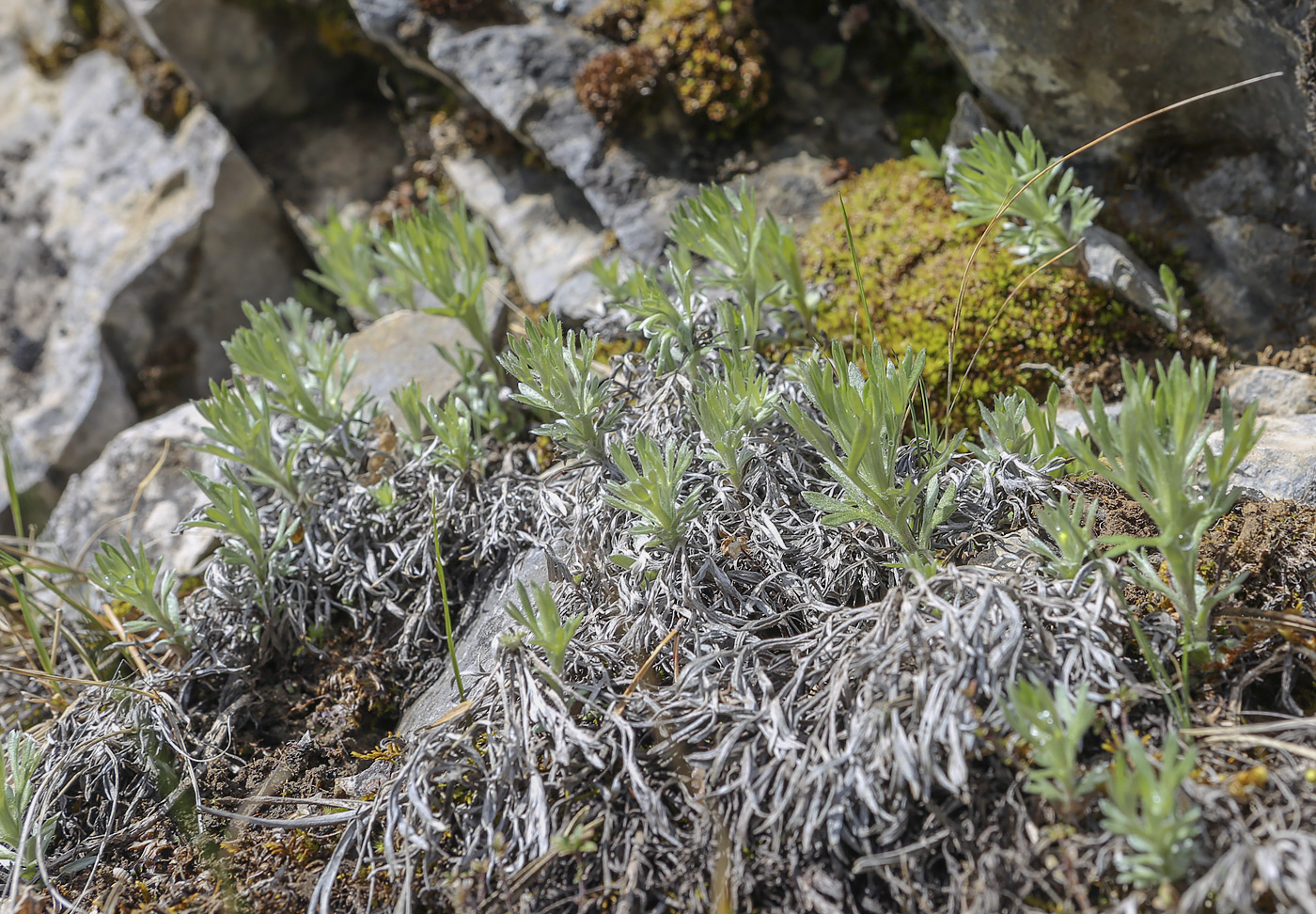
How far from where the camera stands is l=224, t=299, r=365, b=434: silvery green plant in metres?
3.62

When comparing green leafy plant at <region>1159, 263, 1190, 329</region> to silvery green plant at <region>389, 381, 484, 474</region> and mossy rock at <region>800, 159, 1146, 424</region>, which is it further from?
silvery green plant at <region>389, 381, 484, 474</region>

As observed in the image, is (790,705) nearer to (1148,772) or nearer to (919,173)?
(1148,772)

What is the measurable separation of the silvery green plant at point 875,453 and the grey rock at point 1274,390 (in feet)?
5.19

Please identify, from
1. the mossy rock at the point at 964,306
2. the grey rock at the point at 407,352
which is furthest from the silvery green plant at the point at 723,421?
the grey rock at the point at 407,352

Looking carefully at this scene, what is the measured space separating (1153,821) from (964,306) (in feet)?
8.01

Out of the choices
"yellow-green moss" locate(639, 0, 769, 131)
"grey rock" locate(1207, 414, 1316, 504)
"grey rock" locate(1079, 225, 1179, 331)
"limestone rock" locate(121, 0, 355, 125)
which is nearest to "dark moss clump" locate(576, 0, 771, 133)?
"yellow-green moss" locate(639, 0, 769, 131)

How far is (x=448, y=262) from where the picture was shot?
13.1 ft

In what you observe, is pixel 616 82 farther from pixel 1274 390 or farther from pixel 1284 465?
pixel 1284 465

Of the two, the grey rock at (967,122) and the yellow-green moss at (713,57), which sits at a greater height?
the yellow-green moss at (713,57)

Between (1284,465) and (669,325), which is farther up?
(669,325)

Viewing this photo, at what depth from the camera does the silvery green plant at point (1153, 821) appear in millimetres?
1872

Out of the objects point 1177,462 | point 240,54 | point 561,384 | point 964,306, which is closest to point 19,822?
point 561,384

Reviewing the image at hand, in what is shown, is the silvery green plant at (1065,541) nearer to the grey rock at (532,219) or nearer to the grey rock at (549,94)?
the grey rock at (549,94)

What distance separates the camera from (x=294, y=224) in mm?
6074
